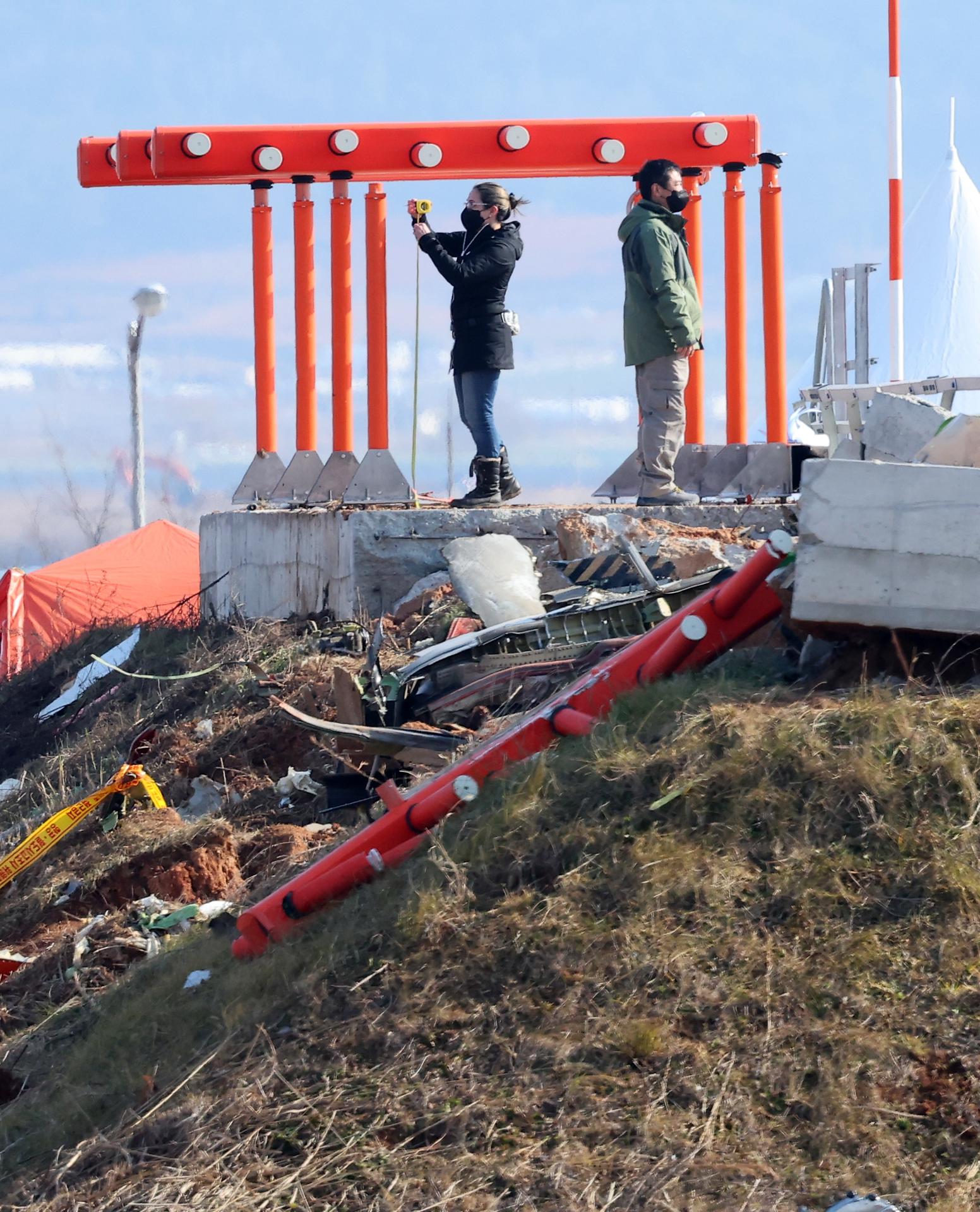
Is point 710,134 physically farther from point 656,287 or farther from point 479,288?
point 479,288

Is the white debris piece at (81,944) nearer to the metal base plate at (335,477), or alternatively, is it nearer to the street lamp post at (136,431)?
the metal base plate at (335,477)

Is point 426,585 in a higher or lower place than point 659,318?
lower

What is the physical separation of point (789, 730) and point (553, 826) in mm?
607

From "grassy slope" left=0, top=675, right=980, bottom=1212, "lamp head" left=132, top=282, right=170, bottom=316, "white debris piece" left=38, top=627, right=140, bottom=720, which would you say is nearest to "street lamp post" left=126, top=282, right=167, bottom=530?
"lamp head" left=132, top=282, right=170, bottom=316

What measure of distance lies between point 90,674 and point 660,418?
4555 millimetres

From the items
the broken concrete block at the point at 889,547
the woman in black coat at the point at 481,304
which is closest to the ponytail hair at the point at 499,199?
the woman in black coat at the point at 481,304

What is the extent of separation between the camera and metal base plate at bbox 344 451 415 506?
8.23 metres

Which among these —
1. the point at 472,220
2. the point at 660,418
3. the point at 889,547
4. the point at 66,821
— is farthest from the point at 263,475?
the point at 889,547

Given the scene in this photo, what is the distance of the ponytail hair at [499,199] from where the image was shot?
7.22 metres

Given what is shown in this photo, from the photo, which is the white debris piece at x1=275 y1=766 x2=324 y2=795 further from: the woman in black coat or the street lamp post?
the street lamp post

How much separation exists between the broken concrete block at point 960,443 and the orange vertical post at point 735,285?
13.8 feet

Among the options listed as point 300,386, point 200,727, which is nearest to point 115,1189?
point 200,727

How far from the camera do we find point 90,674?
997cm

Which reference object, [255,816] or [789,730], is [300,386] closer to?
[255,816]
